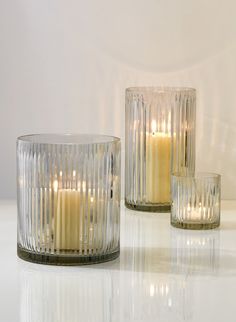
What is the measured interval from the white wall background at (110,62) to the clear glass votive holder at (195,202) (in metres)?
0.26

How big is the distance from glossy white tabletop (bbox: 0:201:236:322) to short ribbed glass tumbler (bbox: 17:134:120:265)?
21 mm

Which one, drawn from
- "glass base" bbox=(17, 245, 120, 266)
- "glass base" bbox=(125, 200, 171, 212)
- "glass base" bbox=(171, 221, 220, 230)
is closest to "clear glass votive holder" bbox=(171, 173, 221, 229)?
"glass base" bbox=(171, 221, 220, 230)

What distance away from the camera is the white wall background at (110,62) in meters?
1.56

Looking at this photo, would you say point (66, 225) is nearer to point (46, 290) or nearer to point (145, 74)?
point (46, 290)

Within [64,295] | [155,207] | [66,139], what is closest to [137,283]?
[64,295]

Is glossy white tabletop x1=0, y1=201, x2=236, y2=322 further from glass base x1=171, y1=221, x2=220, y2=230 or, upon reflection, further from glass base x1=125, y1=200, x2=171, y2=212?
glass base x1=125, y1=200, x2=171, y2=212

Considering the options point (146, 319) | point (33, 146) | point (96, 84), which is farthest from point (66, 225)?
point (96, 84)

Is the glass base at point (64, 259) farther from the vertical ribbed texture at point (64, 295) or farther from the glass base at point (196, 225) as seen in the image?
the glass base at point (196, 225)

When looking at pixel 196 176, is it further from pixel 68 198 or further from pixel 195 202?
pixel 68 198

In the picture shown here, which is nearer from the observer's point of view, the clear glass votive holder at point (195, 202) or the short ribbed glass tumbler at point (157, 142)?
the clear glass votive holder at point (195, 202)

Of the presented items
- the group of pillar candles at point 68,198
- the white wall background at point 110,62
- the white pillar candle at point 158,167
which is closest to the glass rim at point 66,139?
the group of pillar candles at point 68,198

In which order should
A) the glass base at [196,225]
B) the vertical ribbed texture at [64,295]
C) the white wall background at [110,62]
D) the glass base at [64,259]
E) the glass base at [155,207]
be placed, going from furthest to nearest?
1. the white wall background at [110,62]
2. the glass base at [155,207]
3. the glass base at [196,225]
4. the glass base at [64,259]
5. the vertical ribbed texture at [64,295]

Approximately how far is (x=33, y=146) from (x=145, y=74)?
0.49 metres

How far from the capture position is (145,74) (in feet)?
5.17
